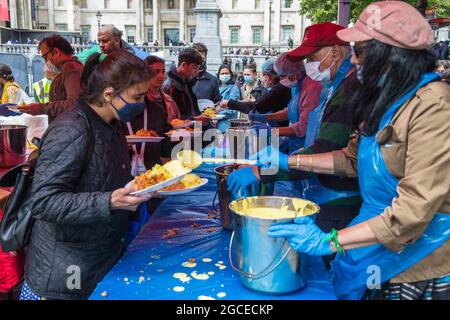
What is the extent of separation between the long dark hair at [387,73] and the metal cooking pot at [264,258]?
20.4 inches

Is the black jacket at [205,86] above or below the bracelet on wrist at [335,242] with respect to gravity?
above

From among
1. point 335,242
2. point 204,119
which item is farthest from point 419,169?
point 204,119

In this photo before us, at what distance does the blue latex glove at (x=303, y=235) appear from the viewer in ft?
4.80

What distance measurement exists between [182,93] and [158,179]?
12.7 ft

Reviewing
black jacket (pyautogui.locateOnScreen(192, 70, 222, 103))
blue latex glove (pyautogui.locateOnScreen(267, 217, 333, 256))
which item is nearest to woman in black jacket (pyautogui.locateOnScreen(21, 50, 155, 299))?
blue latex glove (pyautogui.locateOnScreen(267, 217, 333, 256))

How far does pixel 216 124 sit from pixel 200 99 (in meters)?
1.40

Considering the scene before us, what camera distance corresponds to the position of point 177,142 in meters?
4.16

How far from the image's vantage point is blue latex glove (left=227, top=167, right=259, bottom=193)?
82.1 inches

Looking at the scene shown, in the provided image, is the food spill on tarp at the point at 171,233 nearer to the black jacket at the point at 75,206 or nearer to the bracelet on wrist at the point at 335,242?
the black jacket at the point at 75,206

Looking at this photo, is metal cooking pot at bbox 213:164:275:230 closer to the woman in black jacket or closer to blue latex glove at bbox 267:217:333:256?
the woman in black jacket

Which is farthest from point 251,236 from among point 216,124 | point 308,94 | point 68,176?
point 216,124

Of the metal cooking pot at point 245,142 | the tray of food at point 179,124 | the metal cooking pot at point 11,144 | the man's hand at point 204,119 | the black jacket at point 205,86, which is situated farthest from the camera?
the black jacket at point 205,86

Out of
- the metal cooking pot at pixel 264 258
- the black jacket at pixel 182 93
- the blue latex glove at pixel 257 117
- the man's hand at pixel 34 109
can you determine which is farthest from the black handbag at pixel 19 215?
the blue latex glove at pixel 257 117
